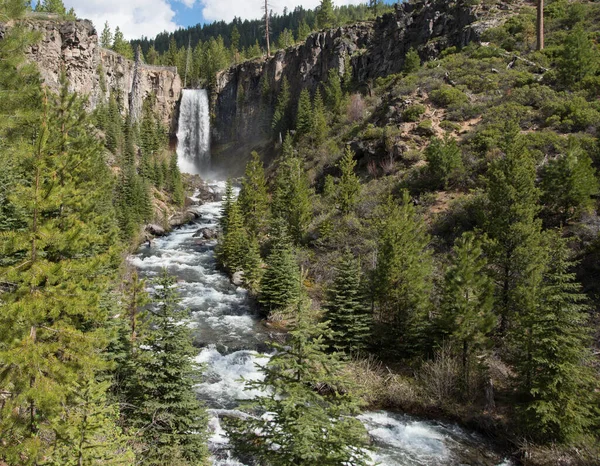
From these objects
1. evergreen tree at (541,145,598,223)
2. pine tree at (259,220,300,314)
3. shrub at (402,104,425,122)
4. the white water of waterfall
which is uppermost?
shrub at (402,104,425,122)

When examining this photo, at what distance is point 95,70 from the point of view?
67875mm

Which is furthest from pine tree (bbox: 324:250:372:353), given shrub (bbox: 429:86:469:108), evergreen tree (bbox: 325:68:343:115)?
evergreen tree (bbox: 325:68:343:115)

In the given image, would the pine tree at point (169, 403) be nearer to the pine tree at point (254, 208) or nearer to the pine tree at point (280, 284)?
the pine tree at point (280, 284)

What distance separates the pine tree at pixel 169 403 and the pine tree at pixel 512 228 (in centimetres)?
1293

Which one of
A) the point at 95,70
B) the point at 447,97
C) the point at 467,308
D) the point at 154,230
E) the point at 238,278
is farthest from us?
the point at 95,70

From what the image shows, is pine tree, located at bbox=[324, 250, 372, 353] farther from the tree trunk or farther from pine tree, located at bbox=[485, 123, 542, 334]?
the tree trunk

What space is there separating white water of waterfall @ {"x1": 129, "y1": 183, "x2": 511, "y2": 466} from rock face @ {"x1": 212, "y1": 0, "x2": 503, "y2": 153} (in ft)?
146

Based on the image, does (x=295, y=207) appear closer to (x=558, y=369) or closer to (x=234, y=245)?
(x=234, y=245)

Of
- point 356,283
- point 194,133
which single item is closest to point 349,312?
point 356,283

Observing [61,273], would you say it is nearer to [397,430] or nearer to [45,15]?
[397,430]

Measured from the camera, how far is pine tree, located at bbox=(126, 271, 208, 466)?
9.95 m

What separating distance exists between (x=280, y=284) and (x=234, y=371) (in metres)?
7.48

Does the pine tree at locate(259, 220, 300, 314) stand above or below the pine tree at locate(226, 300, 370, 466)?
below

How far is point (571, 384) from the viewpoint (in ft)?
38.6
